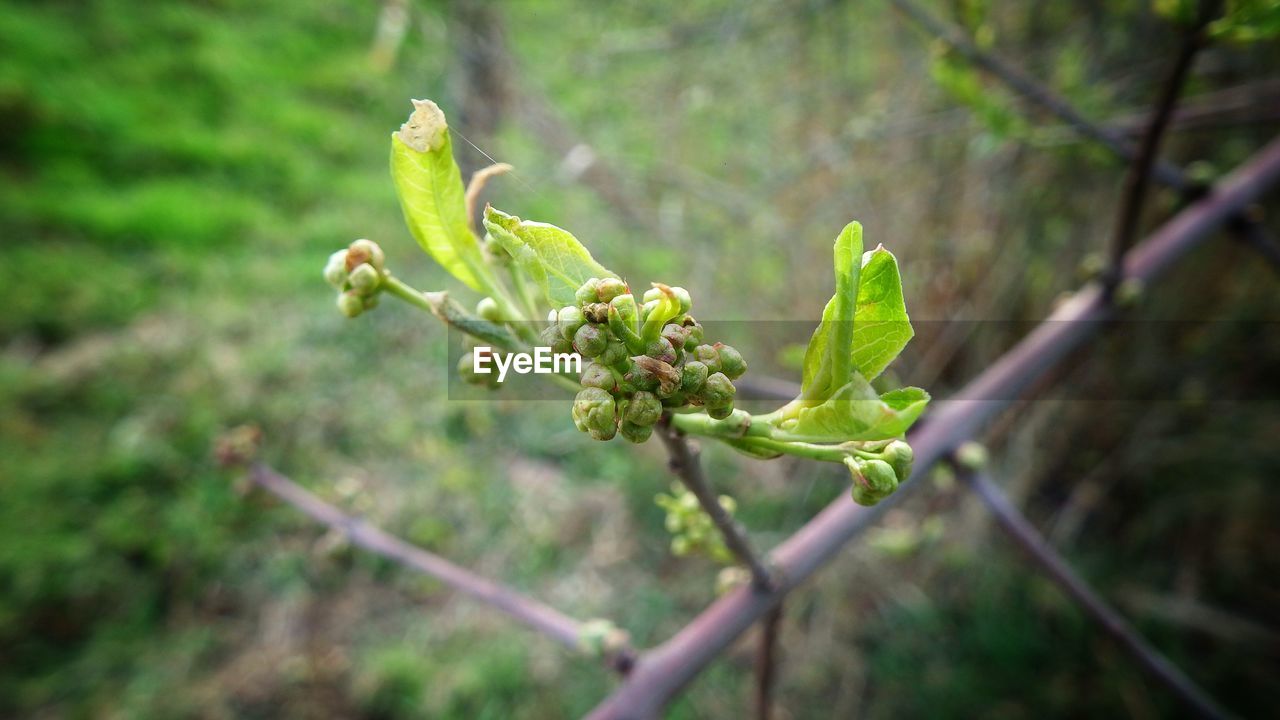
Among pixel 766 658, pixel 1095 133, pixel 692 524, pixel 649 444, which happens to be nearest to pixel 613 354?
pixel 692 524

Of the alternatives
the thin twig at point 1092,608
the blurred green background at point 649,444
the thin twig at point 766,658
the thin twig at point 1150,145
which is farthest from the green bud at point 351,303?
the thin twig at point 1150,145

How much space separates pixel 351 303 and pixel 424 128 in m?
0.12

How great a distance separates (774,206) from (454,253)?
→ 1843mm

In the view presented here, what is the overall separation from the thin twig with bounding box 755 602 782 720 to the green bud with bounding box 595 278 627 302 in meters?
0.39

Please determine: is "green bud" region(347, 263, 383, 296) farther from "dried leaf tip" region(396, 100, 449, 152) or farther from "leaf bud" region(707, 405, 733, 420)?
"leaf bud" region(707, 405, 733, 420)

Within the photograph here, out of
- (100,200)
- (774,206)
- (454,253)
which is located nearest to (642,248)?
(774,206)

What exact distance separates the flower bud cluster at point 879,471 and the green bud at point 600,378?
0.13m

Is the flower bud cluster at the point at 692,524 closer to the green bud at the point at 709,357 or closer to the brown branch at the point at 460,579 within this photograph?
the brown branch at the point at 460,579

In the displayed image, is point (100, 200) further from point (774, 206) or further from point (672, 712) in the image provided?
point (672, 712)

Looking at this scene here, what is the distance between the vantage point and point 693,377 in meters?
0.33

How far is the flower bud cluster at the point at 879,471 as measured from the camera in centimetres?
34

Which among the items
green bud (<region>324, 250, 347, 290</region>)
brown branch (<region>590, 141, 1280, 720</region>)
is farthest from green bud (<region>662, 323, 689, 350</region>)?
brown branch (<region>590, 141, 1280, 720</region>)

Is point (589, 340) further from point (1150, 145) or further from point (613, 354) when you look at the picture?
point (1150, 145)

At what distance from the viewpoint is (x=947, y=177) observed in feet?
5.73
